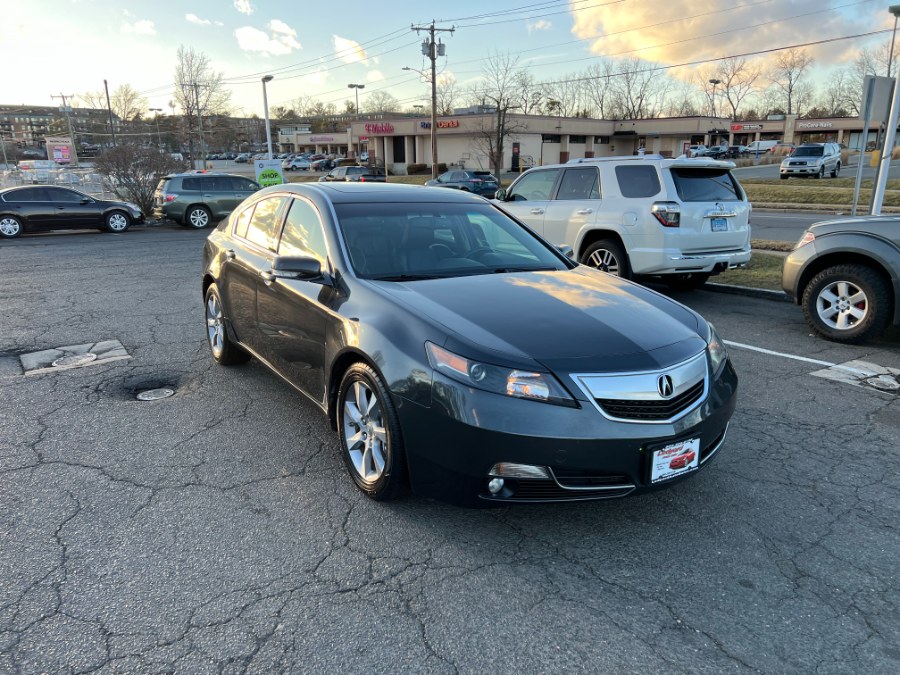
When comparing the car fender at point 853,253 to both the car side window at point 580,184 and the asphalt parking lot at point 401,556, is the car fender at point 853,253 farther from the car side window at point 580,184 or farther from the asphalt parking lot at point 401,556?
the car side window at point 580,184

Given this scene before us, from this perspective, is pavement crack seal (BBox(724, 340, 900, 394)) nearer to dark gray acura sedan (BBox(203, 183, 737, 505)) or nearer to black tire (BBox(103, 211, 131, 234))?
dark gray acura sedan (BBox(203, 183, 737, 505))

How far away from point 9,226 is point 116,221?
2630 millimetres

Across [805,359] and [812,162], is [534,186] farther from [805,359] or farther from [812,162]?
[812,162]

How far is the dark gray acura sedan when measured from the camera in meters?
2.79

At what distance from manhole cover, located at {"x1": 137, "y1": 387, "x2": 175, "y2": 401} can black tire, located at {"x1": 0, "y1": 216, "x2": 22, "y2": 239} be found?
1561 centimetres

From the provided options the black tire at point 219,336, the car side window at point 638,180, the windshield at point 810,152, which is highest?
the windshield at point 810,152

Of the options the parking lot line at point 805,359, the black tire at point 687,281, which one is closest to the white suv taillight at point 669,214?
the black tire at point 687,281

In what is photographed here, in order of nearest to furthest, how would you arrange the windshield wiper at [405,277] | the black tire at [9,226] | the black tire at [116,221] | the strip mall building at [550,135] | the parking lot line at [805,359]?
the windshield wiper at [405,277]
the parking lot line at [805,359]
the black tire at [9,226]
the black tire at [116,221]
the strip mall building at [550,135]

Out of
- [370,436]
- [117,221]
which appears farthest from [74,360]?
[117,221]

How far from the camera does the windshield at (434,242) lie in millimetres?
3893

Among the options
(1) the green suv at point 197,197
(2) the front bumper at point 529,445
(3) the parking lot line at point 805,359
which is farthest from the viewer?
(1) the green suv at point 197,197

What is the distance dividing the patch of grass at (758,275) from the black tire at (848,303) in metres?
2.13

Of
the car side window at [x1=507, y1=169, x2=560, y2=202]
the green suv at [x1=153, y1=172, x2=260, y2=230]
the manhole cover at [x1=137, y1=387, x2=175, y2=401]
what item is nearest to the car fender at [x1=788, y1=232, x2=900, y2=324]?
the car side window at [x1=507, y1=169, x2=560, y2=202]

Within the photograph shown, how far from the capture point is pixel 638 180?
8141 mm
